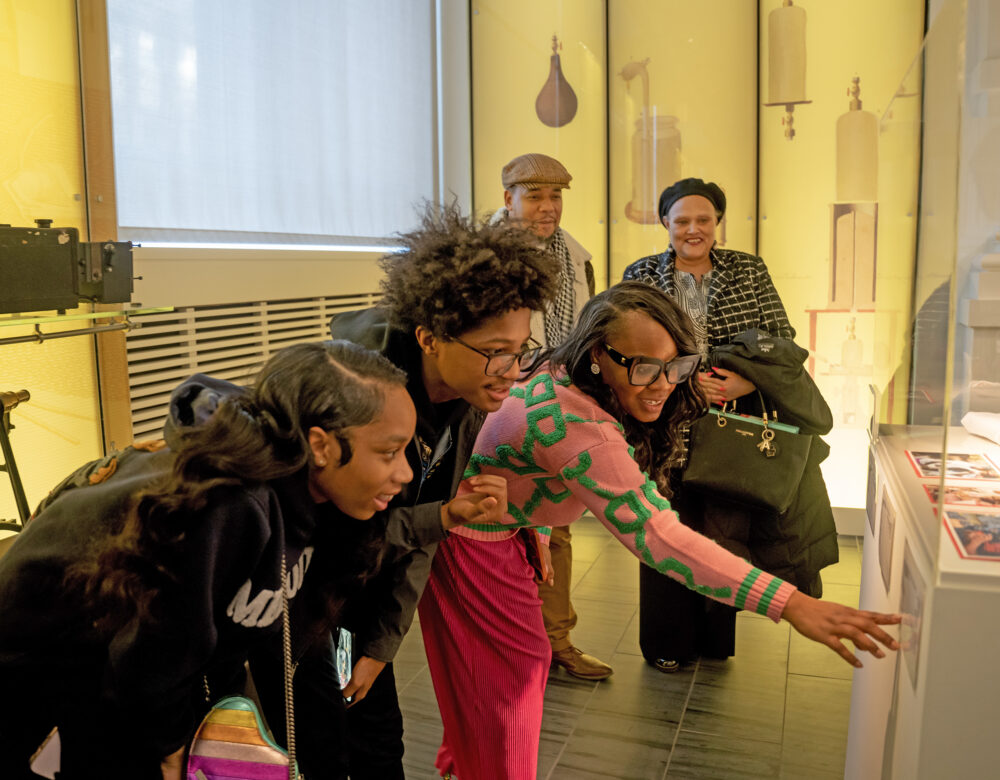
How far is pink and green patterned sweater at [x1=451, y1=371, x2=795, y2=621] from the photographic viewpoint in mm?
1507

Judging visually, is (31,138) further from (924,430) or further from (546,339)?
(924,430)

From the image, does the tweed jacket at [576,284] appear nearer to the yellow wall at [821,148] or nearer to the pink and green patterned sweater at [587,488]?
the pink and green patterned sweater at [587,488]

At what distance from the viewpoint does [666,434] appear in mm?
1992

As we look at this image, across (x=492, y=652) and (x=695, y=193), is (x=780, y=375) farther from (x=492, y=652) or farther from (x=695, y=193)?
(x=492, y=652)

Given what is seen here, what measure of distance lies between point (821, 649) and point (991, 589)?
2.39 m

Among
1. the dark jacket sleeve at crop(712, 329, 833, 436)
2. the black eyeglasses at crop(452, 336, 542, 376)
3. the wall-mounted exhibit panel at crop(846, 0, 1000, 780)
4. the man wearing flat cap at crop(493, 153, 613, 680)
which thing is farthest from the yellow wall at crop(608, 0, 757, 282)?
the black eyeglasses at crop(452, 336, 542, 376)

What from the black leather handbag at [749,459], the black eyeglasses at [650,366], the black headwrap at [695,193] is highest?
the black headwrap at [695,193]

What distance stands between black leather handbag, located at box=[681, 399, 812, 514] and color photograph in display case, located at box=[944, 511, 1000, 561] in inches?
54.1

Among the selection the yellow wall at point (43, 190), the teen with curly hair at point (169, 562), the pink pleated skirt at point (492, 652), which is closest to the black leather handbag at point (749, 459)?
the pink pleated skirt at point (492, 652)

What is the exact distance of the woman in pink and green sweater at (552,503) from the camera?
162cm

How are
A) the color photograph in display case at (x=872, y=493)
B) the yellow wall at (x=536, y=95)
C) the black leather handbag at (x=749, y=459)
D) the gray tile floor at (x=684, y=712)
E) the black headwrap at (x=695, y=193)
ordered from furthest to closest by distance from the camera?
the yellow wall at (x=536, y=95) → the black headwrap at (x=695, y=193) → the black leather handbag at (x=749, y=459) → the gray tile floor at (x=684, y=712) → the color photograph in display case at (x=872, y=493)

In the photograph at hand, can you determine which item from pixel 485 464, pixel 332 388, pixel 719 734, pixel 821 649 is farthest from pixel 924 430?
pixel 821 649

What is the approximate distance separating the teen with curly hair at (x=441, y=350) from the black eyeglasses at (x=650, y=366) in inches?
7.6

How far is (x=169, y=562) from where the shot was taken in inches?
47.2
